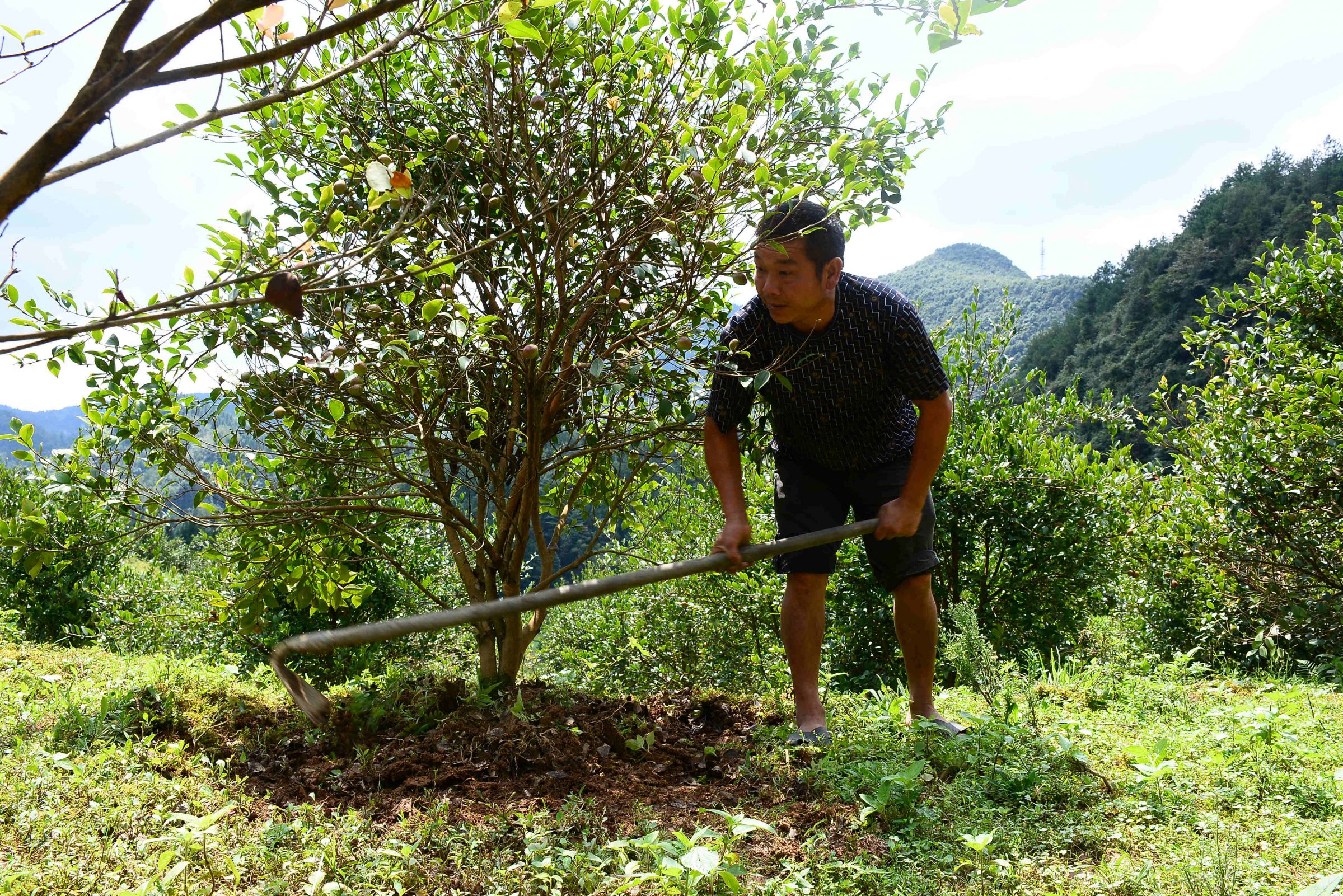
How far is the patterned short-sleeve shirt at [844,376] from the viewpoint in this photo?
305 centimetres

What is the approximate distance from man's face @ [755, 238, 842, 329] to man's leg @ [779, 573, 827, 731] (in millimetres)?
976

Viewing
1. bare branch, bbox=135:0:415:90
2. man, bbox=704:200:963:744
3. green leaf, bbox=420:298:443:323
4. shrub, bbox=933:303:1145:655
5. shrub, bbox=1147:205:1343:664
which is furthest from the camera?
shrub, bbox=933:303:1145:655

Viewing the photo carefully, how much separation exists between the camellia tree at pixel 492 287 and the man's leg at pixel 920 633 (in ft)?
3.56

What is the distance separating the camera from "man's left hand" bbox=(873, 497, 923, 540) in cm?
302

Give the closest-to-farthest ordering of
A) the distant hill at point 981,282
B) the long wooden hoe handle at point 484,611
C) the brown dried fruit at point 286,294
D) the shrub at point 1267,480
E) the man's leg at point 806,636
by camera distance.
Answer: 1. the brown dried fruit at point 286,294
2. the long wooden hoe handle at point 484,611
3. the man's leg at point 806,636
4. the shrub at point 1267,480
5. the distant hill at point 981,282

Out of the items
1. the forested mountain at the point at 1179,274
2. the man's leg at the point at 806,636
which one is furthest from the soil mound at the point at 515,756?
the forested mountain at the point at 1179,274

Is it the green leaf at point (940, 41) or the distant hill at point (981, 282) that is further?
the distant hill at point (981, 282)

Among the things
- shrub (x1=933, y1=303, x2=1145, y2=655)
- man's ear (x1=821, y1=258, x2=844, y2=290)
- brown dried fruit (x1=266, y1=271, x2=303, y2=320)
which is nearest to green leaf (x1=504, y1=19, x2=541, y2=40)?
brown dried fruit (x1=266, y1=271, x2=303, y2=320)

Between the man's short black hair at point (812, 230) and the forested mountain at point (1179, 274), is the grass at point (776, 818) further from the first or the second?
the forested mountain at point (1179, 274)

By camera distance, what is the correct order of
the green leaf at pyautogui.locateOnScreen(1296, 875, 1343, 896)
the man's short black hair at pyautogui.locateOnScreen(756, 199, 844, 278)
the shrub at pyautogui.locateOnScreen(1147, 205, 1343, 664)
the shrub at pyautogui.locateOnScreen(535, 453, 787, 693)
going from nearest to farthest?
1. the green leaf at pyautogui.locateOnScreen(1296, 875, 1343, 896)
2. the man's short black hair at pyautogui.locateOnScreen(756, 199, 844, 278)
3. the shrub at pyautogui.locateOnScreen(1147, 205, 1343, 664)
4. the shrub at pyautogui.locateOnScreen(535, 453, 787, 693)

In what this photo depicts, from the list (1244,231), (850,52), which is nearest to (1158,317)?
(1244,231)

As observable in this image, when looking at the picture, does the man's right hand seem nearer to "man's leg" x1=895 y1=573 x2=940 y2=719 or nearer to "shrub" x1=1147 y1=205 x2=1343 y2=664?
"man's leg" x1=895 y1=573 x2=940 y2=719

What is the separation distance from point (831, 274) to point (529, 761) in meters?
1.99

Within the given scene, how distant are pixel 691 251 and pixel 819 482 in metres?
1.02
